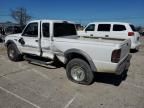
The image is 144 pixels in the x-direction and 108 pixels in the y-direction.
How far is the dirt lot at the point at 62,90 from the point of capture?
3906 mm

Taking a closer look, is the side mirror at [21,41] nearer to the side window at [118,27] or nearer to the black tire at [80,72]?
the black tire at [80,72]

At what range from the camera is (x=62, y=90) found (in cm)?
461

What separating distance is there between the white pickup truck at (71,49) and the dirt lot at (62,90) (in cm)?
45

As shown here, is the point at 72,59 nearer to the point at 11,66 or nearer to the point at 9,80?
the point at 9,80

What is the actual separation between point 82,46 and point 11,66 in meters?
3.59

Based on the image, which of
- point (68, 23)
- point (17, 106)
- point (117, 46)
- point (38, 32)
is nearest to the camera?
point (17, 106)

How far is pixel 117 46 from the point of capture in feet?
13.6

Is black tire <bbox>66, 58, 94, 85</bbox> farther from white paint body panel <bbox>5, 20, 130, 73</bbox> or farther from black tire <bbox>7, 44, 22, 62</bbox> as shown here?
black tire <bbox>7, 44, 22, 62</bbox>

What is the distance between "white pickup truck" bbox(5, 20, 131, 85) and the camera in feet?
14.3

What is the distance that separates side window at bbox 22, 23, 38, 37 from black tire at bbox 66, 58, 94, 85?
2.15m

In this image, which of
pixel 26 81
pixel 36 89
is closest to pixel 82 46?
pixel 36 89

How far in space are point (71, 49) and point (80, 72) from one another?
2.42 ft

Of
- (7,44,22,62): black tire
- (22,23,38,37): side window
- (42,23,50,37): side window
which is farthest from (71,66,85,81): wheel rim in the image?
(7,44,22,62): black tire

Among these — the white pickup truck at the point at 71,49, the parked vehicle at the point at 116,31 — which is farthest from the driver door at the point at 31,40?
the parked vehicle at the point at 116,31
